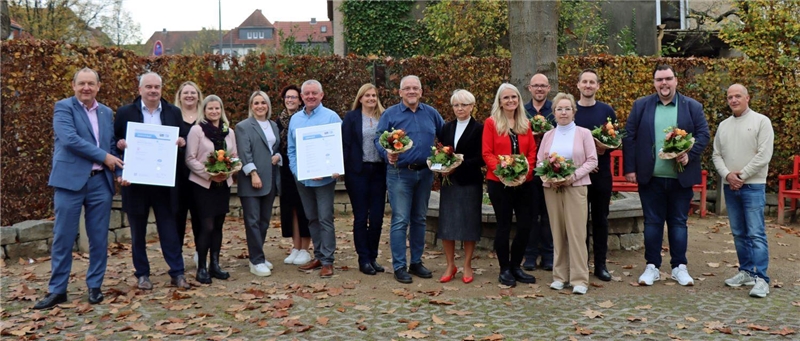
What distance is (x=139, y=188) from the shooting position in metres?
6.95

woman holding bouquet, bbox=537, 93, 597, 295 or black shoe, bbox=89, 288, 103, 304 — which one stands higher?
woman holding bouquet, bbox=537, 93, 597, 295

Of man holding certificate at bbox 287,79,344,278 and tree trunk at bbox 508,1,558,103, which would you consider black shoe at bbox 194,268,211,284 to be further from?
tree trunk at bbox 508,1,558,103

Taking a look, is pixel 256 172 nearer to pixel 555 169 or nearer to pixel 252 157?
pixel 252 157

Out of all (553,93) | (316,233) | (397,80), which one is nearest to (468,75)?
(397,80)

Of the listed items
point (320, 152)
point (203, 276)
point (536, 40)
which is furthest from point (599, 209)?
point (203, 276)

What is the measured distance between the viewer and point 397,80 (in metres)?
12.5

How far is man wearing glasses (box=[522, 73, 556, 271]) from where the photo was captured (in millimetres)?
7605

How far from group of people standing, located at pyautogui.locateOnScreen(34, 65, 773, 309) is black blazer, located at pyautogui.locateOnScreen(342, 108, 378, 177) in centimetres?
1

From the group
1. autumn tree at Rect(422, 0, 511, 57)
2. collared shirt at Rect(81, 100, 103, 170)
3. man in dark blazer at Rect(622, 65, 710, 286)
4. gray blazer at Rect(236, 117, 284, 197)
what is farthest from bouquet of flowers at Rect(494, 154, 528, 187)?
autumn tree at Rect(422, 0, 511, 57)

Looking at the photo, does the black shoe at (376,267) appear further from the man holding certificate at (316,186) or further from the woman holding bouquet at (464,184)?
the woman holding bouquet at (464,184)

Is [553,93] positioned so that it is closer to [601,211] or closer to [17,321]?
[601,211]

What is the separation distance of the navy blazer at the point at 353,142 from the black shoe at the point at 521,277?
1891mm

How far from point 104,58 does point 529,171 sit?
21.9 ft

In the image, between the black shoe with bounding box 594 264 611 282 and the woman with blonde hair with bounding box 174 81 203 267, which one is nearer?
the woman with blonde hair with bounding box 174 81 203 267
